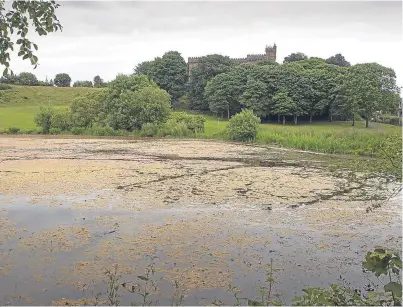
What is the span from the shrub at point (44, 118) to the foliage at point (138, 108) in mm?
6196

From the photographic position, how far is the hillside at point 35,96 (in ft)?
196

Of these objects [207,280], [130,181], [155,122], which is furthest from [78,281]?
A: [155,122]

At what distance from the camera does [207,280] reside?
235 inches

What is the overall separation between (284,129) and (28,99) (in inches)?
1668

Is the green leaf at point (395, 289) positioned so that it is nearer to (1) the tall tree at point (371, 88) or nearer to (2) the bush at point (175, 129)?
(2) the bush at point (175, 129)

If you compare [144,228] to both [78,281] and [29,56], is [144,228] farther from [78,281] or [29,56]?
[29,56]

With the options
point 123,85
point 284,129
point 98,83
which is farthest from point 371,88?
point 98,83

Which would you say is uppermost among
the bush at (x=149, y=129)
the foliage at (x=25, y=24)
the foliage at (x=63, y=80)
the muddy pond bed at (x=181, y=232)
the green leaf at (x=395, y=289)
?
the foliage at (x=63, y=80)

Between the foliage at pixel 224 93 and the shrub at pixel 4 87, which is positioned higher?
the shrub at pixel 4 87

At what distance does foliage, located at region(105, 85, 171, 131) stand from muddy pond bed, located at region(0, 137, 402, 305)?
846 inches

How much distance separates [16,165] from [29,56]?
51.3 ft

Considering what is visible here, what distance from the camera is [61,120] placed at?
39625 mm

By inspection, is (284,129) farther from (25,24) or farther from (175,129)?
(25,24)

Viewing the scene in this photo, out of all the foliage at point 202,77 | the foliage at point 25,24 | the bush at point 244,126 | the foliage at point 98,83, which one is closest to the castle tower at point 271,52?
the foliage at point 202,77
